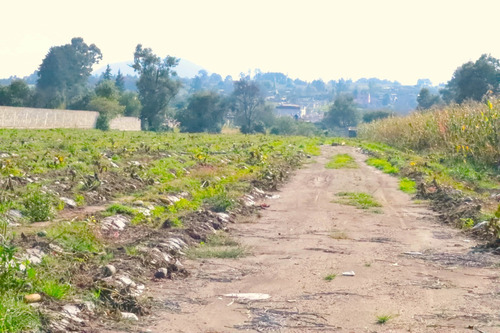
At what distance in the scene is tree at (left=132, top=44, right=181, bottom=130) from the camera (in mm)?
82625

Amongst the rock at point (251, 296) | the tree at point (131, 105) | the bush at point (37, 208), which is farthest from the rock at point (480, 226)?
the tree at point (131, 105)

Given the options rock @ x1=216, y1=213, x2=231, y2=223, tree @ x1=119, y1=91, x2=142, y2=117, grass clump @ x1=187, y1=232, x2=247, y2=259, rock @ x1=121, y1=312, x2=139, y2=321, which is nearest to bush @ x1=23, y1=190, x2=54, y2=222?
grass clump @ x1=187, y1=232, x2=247, y2=259

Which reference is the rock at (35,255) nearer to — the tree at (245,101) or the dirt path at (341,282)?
the dirt path at (341,282)

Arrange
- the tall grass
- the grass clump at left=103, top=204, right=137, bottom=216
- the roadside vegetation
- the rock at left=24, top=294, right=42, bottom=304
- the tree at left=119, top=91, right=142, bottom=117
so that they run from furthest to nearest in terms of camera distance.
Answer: the tree at left=119, top=91, right=142, bottom=117
the tall grass
the roadside vegetation
the grass clump at left=103, top=204, right=137, bottom=216
the rock at left=24, top=294, right=42, bottom=304

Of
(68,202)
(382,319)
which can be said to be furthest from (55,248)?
(68,202)

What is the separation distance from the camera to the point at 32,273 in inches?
247

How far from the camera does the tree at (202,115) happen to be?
90812mm

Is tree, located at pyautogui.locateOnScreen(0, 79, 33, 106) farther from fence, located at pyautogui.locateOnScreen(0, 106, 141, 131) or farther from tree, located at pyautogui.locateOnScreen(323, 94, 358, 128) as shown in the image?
tree, located at pyautogui.locateOnScreen(323, 94, 358, 128)

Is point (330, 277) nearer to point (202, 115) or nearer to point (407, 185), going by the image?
point (407, 185)

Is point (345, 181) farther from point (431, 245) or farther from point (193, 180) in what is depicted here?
point (431, 245)

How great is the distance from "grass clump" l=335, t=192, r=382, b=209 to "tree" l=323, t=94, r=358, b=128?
365 feet

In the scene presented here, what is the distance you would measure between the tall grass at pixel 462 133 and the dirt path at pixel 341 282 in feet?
32.5

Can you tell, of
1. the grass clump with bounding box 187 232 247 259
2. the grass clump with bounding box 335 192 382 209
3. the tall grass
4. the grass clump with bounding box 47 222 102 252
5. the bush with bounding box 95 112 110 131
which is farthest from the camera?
the bush with bounding box 95 112 110 131

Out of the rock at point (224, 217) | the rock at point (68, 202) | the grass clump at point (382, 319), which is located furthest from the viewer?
the rock at point (224, 217)
